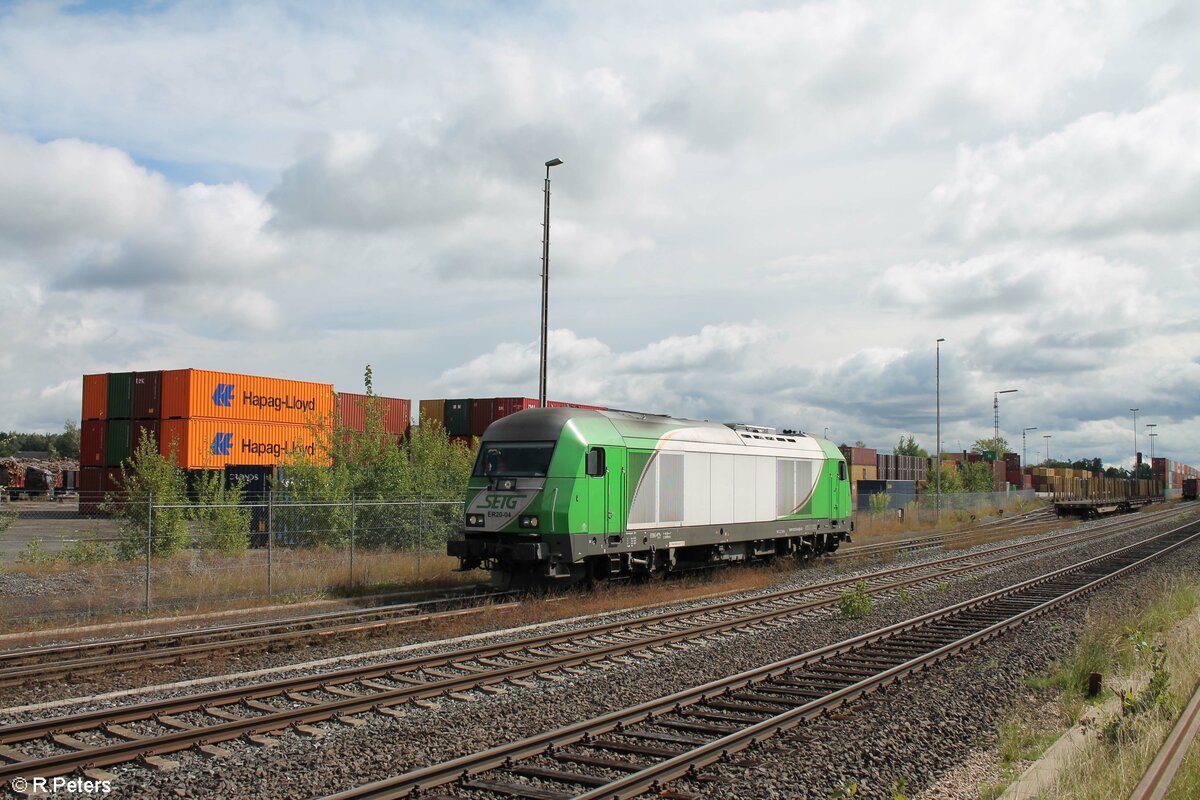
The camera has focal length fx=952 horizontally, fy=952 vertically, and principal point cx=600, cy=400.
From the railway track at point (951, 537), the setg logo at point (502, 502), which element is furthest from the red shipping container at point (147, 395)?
the setg logo at point (502, 502)

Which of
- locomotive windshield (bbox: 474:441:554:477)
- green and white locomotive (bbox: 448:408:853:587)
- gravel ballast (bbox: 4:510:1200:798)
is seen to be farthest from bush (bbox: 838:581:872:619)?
locomotive windshield (bbox: 474:441:554:477)

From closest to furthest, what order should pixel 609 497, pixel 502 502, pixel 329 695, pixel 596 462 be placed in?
pixel 329 695, pixel 596 462, pixel 502 502, pixel 609 497

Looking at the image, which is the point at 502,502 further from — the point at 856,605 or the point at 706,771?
the point at 706,771

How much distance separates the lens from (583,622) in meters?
15.3

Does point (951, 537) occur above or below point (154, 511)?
below

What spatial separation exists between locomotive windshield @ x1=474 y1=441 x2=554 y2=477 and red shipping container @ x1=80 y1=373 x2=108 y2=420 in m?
35.7

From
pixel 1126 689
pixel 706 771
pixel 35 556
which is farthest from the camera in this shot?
pixel 35 556

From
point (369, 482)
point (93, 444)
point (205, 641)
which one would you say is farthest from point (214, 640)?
point (93, 444)

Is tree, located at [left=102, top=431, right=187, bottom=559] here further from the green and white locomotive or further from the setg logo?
the setg logo

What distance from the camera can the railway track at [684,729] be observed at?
7.12 m

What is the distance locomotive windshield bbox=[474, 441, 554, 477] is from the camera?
17328mm

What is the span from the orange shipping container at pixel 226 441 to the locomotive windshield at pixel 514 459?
24.5 metres

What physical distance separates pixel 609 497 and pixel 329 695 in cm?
848

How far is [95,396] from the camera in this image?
47.3 m
